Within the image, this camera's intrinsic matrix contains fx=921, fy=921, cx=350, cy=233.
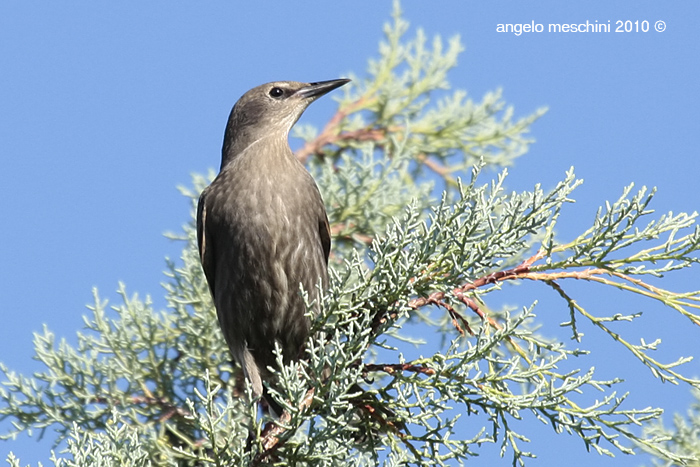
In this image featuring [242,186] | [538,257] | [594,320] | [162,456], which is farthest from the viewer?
[242,186]

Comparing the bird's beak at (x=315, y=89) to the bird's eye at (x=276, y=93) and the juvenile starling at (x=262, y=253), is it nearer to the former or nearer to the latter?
the bird's eye at (x=276, y=93)

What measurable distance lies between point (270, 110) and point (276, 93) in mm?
145

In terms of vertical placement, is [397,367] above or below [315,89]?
below

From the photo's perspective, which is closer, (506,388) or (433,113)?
(506,388)

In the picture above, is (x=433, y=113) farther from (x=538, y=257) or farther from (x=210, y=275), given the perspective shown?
(x=538, y=257)

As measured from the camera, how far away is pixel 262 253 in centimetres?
481

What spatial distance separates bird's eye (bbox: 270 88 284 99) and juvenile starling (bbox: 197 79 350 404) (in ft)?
2.51

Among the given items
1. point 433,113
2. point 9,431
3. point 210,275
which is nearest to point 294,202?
point 210,275

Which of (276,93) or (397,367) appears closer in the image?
(397,367)

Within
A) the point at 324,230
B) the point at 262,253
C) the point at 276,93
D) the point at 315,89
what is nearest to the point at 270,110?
the point at 276,93

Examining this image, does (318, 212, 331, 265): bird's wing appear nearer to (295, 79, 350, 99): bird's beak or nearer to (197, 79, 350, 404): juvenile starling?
(197, 79, 350, 404): juvenile starling

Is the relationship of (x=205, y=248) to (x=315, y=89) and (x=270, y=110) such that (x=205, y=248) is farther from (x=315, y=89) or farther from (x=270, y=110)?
(x=315, y=89)

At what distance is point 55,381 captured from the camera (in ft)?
15.9

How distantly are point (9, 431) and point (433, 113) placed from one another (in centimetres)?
317
